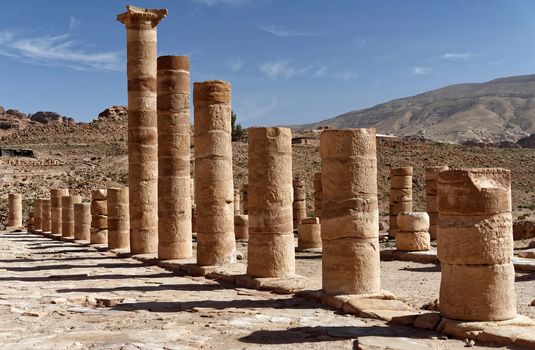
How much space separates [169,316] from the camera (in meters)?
9.67

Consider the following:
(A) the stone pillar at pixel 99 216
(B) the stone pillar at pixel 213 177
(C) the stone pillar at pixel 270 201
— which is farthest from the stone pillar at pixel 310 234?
(C) the stone pillar at pixel 270 201

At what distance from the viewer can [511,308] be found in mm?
8266

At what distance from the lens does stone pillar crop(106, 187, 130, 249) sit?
2055cm

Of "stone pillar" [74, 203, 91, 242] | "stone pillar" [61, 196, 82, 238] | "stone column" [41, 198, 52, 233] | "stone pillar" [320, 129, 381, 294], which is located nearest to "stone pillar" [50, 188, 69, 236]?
"stone pillar" [61, 196, 82, 238]

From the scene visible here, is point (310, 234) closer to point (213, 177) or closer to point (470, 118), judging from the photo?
point (213, 177)

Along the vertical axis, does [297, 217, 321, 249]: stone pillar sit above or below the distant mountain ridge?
below

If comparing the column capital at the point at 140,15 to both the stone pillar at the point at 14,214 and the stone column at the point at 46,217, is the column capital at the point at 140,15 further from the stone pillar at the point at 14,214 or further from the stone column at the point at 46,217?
the stone pillar at the point at 14,214

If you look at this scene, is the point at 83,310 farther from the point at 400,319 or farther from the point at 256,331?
the point at 400,319

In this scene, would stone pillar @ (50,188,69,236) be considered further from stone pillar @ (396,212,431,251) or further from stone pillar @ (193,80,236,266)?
stone pillar @ (193,80,236,266)

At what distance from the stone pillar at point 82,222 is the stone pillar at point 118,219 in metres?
5.46

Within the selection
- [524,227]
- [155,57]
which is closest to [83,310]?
[155,57]

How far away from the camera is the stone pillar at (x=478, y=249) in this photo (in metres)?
8.19

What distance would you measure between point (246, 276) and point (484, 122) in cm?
13577

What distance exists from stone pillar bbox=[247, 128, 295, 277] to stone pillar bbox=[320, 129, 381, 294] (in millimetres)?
1950
